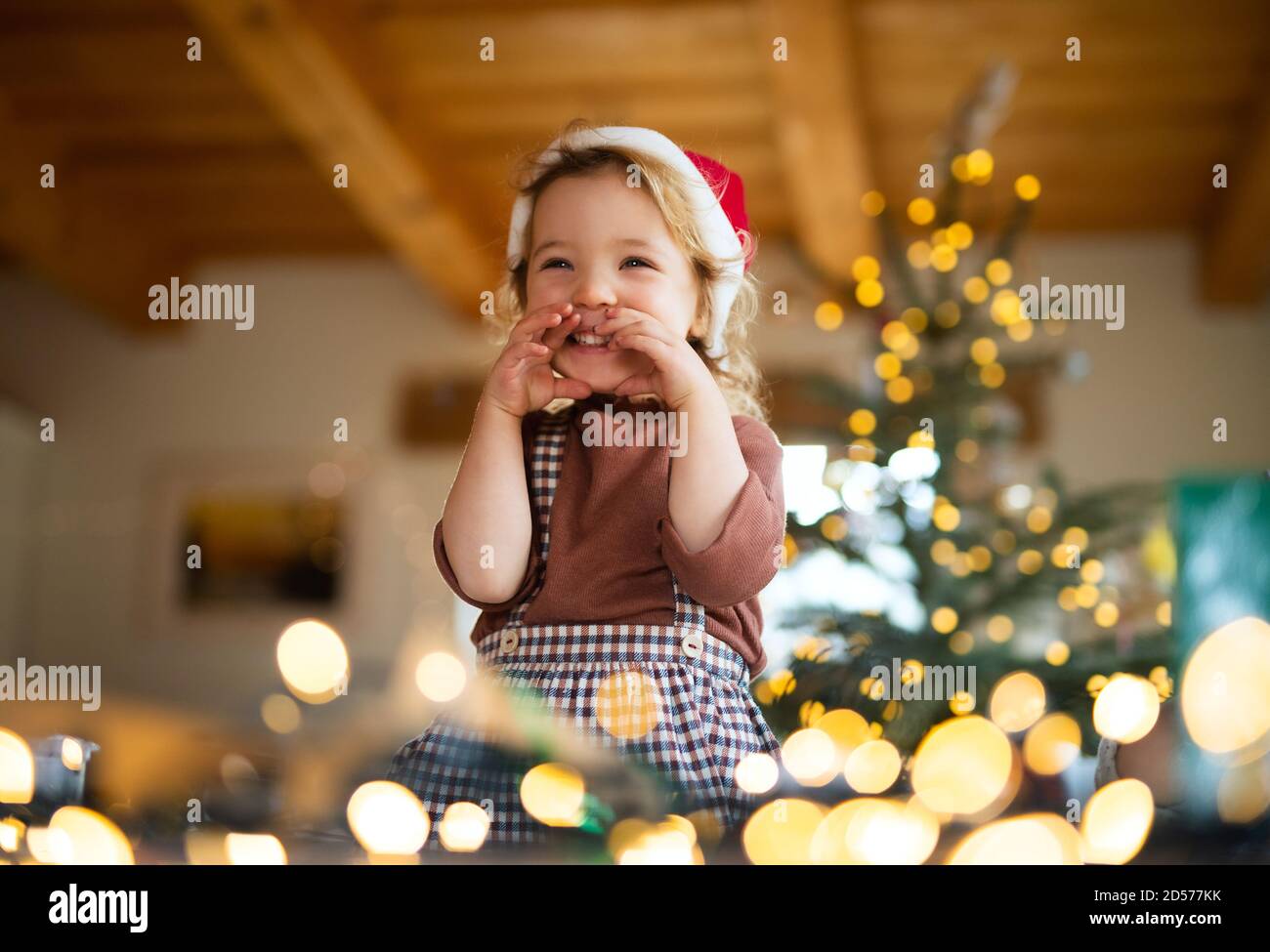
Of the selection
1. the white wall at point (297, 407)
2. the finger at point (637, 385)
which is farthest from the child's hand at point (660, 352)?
the white wall at point (297, 407)

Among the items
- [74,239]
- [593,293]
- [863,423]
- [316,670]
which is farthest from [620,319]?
[74,239]

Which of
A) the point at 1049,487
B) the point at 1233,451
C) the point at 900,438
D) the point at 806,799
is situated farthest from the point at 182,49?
the point at 1233,451

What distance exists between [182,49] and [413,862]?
9.82ft

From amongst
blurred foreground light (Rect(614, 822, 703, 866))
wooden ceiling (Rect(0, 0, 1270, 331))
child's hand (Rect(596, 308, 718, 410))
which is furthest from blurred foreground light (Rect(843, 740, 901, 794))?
wooden ceiling (Rect(0, 0, 1270, 331))

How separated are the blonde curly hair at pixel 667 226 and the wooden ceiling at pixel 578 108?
4.96 feet

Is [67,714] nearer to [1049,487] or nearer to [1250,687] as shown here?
[1250,687]

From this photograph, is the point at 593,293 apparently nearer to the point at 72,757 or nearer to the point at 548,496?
the point at 548,496

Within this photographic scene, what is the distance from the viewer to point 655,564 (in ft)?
2.45

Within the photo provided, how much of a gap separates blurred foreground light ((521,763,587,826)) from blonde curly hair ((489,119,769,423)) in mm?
361

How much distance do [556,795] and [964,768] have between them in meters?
0.17

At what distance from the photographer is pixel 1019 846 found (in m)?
0.46

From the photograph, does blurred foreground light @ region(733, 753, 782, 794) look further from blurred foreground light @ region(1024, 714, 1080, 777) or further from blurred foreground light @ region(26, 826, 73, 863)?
blurred foreground light @ region(26, 826, 73, 863)

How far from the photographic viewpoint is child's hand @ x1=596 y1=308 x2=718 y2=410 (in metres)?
0.69
